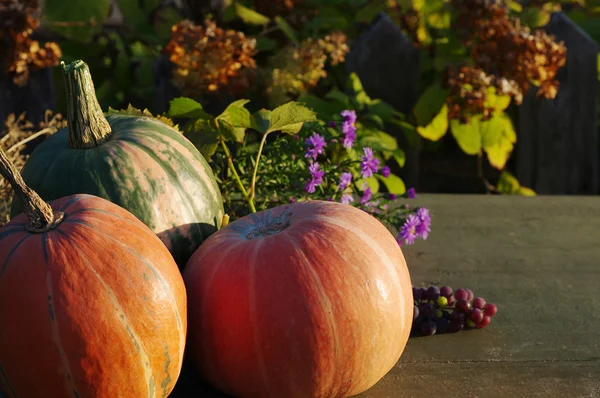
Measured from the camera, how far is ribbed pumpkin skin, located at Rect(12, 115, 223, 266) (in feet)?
6.01

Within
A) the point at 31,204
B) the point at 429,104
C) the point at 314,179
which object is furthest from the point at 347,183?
the point at 429,104

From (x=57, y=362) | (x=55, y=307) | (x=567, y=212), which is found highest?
(x=55, y=307)

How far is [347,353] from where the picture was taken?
5.30 ft

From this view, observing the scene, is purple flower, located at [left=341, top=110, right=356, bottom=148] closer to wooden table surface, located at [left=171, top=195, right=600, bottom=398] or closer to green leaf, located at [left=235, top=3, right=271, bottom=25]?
wooden table surface, located at [left=171, top=195, right=600, bottom=398]

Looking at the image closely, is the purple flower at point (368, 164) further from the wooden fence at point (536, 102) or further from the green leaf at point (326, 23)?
the green leaf at point (326, 23)

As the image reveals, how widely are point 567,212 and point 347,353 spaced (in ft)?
5.65

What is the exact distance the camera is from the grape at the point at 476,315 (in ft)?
6.61

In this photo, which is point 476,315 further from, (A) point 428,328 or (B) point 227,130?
(B) point 227,130

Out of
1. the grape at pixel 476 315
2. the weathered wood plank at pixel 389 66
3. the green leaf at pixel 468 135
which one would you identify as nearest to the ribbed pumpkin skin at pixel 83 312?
the grape at pixel 476 315

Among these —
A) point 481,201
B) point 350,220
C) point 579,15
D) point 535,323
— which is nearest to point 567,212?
point 481,201

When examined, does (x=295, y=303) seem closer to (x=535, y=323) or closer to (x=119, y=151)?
(x=119, y=151)

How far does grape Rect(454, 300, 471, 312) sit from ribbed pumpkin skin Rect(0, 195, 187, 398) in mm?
822

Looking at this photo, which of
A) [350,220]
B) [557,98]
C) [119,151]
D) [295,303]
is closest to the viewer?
[295,303]

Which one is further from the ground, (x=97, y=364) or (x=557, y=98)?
(x=97, y=364)
